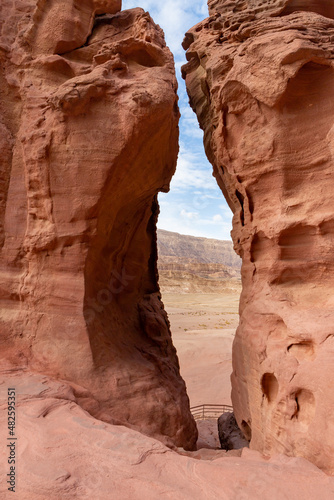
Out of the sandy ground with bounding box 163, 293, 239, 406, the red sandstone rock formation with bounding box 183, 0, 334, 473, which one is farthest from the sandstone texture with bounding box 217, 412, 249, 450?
the sandy ground with bounding box 163, 293, 239, 406

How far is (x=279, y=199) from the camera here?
20.0 ft

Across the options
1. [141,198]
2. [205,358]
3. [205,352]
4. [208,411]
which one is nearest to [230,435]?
[208,411]

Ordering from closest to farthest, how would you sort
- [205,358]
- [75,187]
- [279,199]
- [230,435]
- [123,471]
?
[123,471]
[75,187]
[279,199]
[230,435]
[205,358]

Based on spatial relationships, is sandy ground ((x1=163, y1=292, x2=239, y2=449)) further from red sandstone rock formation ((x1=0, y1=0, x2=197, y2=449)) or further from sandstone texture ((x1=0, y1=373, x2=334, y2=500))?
sandstone texture ((x1=0, y1=373, x2=334, y2=500))

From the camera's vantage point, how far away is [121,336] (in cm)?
710

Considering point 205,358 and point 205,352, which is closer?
point 205,358

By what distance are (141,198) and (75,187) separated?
2.13m

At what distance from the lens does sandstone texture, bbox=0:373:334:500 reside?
8.29ft

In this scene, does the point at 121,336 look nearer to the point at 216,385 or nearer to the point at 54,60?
the point at 54,60

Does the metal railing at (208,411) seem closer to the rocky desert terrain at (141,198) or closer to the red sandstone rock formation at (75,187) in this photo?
the rocky desert terrain at (141,198)

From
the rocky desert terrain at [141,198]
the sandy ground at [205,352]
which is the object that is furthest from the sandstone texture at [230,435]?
the sandy ground at [205,352]

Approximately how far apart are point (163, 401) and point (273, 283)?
9.80 feet

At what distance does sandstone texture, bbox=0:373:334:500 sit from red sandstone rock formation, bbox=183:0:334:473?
5.71 ft

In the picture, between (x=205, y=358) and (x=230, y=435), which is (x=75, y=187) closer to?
(x=230, y=435)
